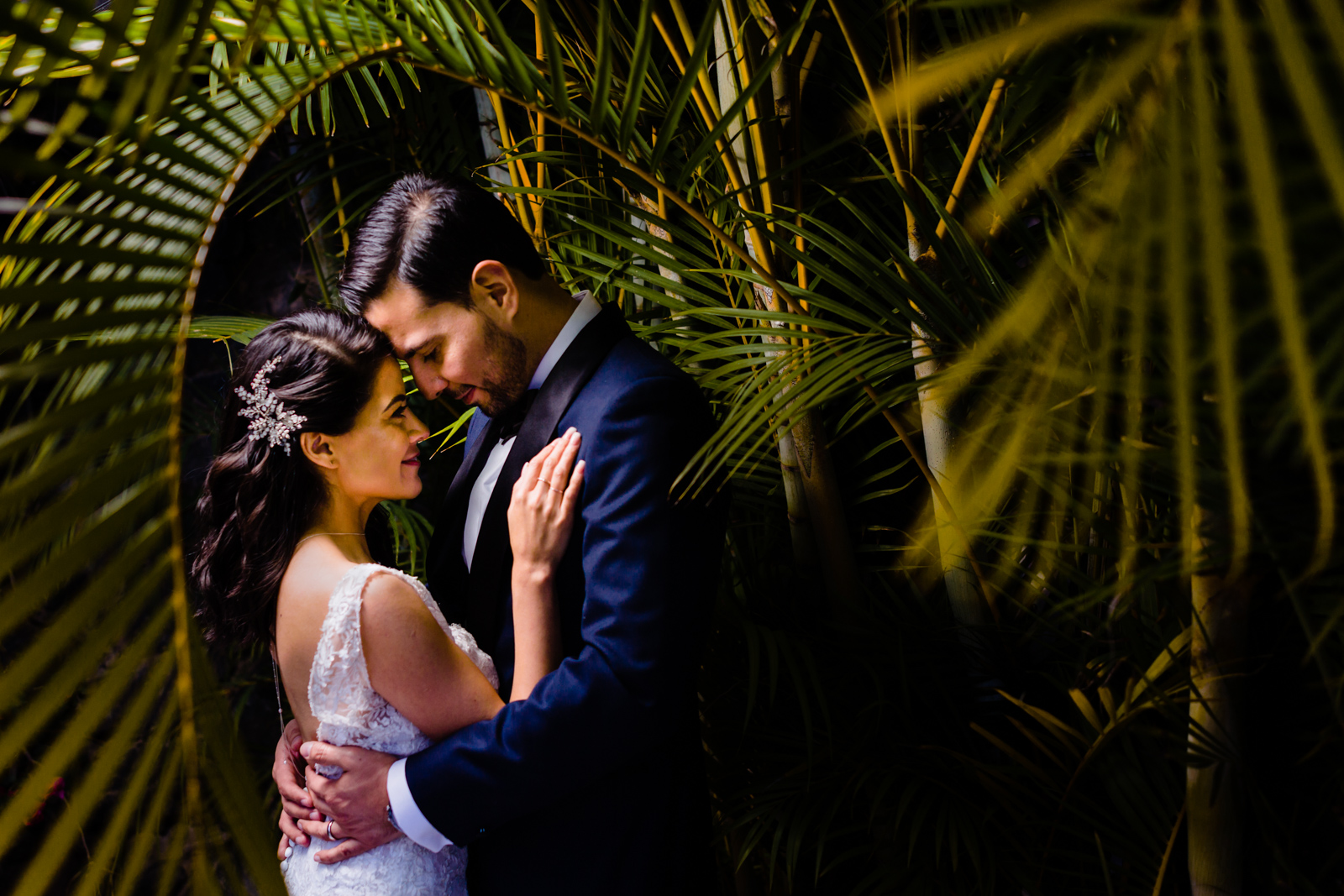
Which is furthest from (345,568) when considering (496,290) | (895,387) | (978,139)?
(978,139)

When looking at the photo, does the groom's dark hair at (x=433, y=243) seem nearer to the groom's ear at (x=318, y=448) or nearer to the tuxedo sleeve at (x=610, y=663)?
the groom's ear at (x=318, y=448)

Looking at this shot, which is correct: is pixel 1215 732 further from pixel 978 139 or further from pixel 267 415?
pixel 267 415

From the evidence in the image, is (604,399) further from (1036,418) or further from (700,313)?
(1036,418)

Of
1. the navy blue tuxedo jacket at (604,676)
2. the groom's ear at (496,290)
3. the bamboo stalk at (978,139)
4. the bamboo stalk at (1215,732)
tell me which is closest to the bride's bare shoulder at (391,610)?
the navy blue tuxedo jacket at (604,676)

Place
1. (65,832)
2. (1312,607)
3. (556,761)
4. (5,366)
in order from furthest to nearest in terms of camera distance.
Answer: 1. (556,761)
2. (1312,607)
3. (5,366)
4. (65,832)

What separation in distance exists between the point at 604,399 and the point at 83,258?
2.25 feet

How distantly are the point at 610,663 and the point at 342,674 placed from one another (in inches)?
15.3

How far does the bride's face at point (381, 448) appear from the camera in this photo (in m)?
1.31

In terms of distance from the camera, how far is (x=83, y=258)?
20.8 inches

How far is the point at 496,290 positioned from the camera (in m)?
1.27

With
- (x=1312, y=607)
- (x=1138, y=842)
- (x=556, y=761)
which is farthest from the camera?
(x=1138, y=842)

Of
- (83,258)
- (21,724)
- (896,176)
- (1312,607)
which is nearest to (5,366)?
(83,258)

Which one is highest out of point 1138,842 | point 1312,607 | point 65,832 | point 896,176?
point 896,176

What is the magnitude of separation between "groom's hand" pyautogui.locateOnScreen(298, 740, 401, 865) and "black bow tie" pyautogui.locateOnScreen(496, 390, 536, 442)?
0.51 m
